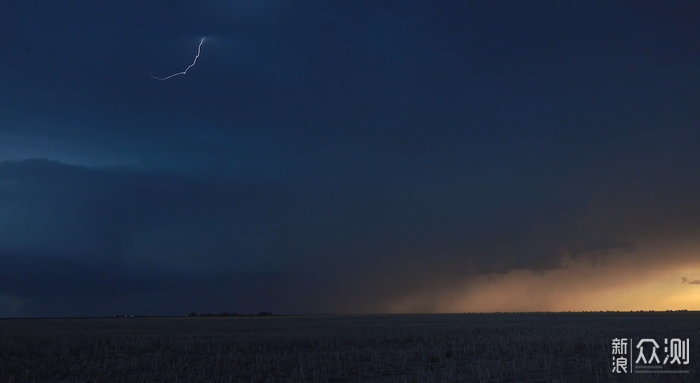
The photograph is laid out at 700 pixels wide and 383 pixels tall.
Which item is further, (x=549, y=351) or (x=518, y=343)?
(x=518, y=343)

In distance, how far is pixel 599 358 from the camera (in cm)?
2662

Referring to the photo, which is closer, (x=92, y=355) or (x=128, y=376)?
(x=128, y=376)

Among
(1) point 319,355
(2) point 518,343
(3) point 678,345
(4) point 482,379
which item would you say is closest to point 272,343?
(1) point 319,355

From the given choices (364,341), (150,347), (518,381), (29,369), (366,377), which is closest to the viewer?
(518,381)

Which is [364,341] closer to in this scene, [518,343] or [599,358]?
[518,343]

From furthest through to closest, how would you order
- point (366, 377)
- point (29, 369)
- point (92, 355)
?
point (92, 355) < point (29, 369) < point (366, 377)

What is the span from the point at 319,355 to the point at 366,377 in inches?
318

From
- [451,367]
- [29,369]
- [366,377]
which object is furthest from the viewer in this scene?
[29,369]

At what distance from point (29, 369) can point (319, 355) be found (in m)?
13.7

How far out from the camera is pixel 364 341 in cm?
4031

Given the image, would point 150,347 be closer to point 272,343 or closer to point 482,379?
point 272,343

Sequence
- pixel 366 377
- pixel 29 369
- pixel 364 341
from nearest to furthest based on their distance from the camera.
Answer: pixel 366 377 → pixel 29 369 → pixel 364 341

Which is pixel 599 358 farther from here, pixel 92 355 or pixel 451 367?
pixel 92 355

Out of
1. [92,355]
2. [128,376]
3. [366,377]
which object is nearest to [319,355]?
[366,377]
